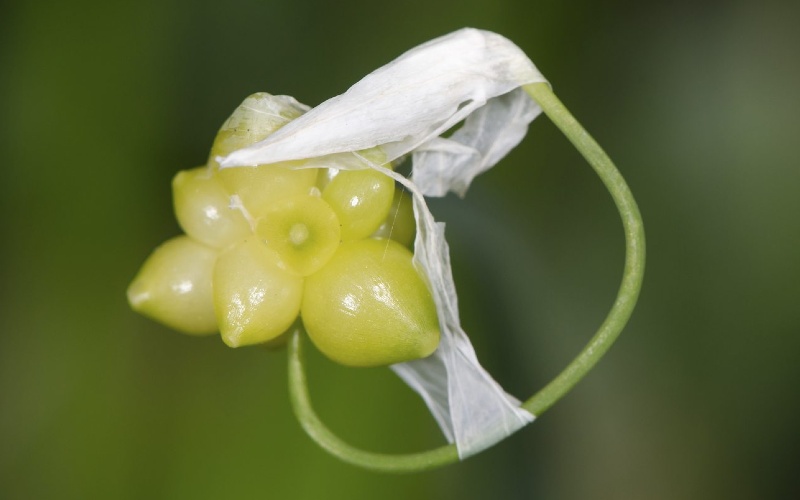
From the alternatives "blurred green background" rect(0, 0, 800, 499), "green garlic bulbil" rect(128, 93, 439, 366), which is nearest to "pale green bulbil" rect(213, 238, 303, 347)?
"green garlic bulbil" rect(128, 93, 439, 366)

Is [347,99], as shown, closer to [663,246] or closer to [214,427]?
[214,427]

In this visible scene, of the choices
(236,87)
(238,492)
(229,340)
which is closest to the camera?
(229,340)

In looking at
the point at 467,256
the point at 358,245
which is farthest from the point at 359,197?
the point at 467,256

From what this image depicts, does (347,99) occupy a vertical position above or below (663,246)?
above

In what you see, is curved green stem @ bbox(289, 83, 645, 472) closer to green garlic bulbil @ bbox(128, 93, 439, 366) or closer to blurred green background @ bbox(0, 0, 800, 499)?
green garlic bulbil @ bbox(128, 93, 439, 366)

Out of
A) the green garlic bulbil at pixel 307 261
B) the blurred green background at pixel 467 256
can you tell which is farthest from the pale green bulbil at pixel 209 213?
the blurred green background at pixel 467 256

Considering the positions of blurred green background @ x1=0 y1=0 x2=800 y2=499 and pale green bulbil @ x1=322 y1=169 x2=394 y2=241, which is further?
blurred green background @ x1=0 y1=0 x2=800 y2=499

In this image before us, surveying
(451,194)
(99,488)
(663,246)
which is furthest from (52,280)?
(663,246)
